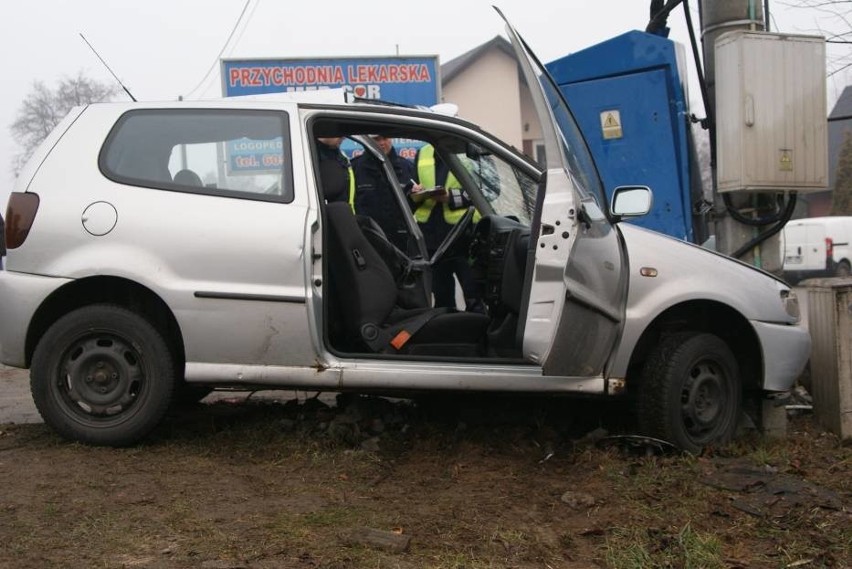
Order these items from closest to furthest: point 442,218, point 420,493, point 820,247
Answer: point 420,493 < point 442,218 < point 820,247

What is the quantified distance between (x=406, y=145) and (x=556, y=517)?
8602mm

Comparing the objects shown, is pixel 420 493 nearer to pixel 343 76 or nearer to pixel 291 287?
pixel 291 287

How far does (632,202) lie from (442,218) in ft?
6.51

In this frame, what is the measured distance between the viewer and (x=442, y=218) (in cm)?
617

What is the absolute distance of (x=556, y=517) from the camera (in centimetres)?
377

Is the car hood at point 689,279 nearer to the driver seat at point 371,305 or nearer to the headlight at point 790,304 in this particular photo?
the headlight at point 790,304

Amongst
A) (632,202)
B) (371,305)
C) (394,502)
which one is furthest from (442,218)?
(394,502)

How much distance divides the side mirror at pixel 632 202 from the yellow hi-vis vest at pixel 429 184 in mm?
1595

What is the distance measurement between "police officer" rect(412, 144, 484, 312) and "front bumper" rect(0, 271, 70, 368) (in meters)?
2.33

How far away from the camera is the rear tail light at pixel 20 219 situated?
14.6 ft

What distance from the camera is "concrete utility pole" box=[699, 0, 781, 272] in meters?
5.98

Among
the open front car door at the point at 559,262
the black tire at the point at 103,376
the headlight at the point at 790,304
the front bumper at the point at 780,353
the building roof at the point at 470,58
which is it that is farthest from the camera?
the building roof at the point at 470,58

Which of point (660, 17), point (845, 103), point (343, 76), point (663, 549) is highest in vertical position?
point (343, 76)

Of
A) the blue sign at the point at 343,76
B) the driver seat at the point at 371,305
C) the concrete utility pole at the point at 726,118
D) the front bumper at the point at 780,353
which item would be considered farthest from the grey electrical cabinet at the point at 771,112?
the blue sign at the point at 343,76
